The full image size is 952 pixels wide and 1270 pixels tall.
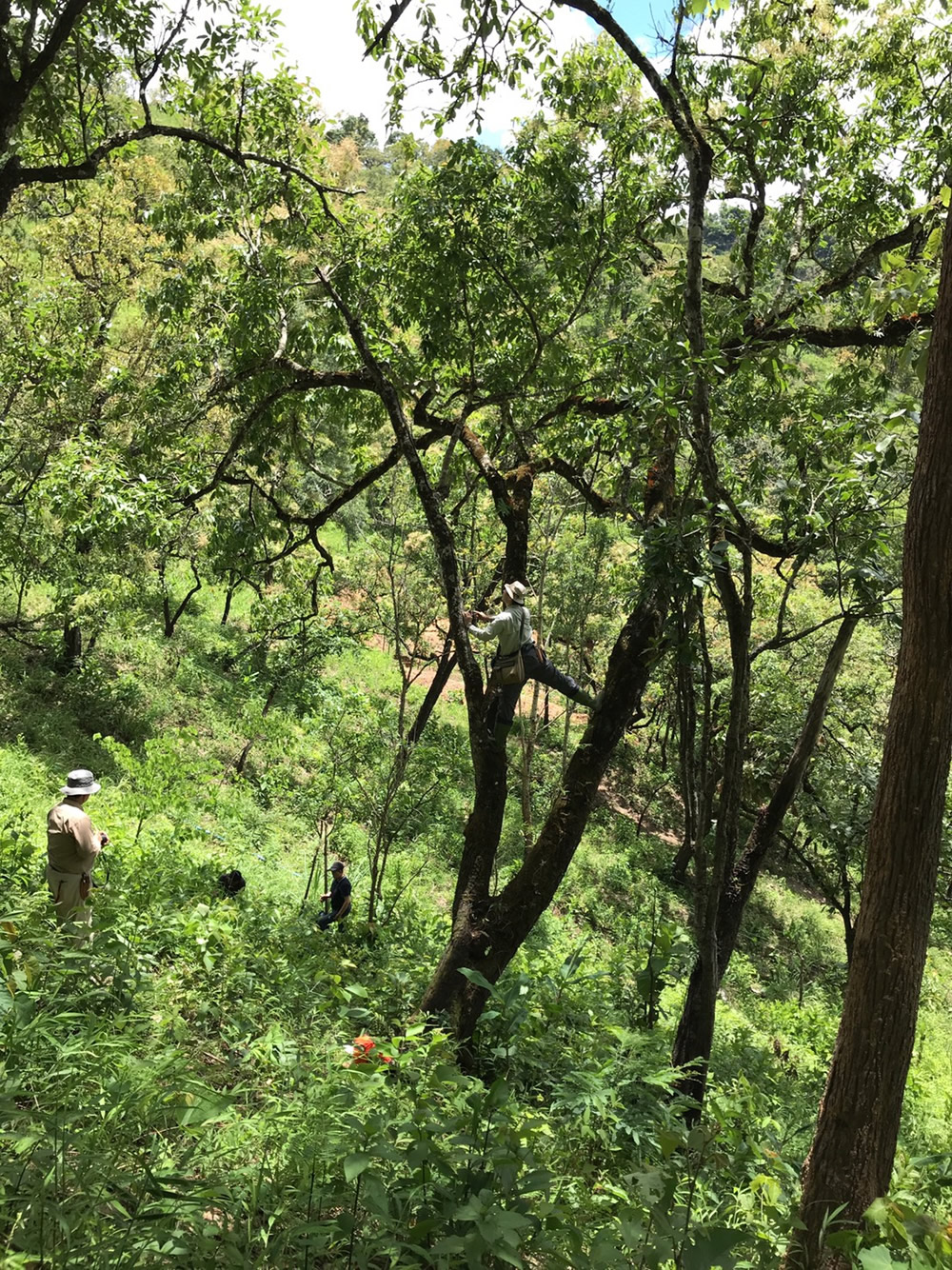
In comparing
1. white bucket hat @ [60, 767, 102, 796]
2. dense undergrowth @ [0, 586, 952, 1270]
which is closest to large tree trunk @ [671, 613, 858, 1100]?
dense undergrowth @ [0, 586, 952, 1270]

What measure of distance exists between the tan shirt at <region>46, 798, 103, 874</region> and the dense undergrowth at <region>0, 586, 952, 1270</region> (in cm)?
26

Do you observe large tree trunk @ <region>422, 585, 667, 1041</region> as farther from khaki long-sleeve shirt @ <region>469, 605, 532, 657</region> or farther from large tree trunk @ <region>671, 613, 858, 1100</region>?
large tree trunk @ <region>671, 613, 858, 1100</region>

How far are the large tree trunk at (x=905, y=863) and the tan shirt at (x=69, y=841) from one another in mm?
3944

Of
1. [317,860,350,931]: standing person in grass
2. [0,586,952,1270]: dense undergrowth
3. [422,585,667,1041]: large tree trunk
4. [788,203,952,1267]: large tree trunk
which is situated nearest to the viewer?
[0,586,952,1270]: dense undergrowth

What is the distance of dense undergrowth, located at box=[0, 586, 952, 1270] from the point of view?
6.57ft

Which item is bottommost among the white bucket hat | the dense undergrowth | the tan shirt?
the dense undergrowth

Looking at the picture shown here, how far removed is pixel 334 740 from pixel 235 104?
20.0ft

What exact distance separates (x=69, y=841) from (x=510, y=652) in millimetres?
2944

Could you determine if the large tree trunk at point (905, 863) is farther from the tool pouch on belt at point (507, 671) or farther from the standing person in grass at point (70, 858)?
the standing person in grass at point (70, 858)

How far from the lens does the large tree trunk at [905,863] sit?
2488 mm

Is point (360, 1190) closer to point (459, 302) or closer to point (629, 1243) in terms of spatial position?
point (629, 1243)

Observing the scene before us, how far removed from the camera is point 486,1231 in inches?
70.1

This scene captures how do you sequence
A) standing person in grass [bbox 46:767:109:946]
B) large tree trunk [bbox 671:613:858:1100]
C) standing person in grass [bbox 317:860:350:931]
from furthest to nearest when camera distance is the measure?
standing person in grass [bbox 317:860:350:931], large tree trunk [bbox 671:613:858:1100], standing person in grass [bbox 46:767:109:946]

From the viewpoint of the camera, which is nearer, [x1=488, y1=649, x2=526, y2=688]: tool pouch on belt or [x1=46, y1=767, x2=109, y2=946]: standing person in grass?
[x1=46, y1=767, x2=109, y2=946]: standing person in grass
